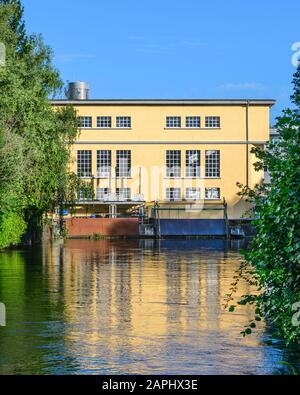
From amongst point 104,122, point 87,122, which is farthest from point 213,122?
point 87,122

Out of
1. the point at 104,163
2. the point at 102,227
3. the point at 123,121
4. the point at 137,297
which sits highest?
the point at 123,121

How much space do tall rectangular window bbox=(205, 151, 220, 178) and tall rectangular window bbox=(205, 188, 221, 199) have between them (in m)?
1.40

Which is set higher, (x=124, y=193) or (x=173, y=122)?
(x=173, y=122)

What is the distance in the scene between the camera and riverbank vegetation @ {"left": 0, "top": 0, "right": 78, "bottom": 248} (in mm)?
40719

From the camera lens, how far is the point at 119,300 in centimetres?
2380

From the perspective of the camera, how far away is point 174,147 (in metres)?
88.2

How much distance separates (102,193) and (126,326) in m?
68.6

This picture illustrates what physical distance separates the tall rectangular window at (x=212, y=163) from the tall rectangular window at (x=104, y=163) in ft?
29.9

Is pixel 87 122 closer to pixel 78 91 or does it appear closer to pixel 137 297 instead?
pixel 78 91

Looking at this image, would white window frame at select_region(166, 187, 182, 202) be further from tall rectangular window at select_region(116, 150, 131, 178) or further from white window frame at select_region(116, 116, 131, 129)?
white window frame at select_region(116, 116, 131, 129)

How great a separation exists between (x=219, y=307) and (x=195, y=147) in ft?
218

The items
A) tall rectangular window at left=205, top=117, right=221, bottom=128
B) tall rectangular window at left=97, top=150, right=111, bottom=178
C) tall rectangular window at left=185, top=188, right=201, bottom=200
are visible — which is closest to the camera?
tall rectangular window at left=97, top=150, right=111, bottom=178

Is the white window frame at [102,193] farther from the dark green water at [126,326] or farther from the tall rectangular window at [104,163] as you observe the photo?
the dark green water at [126,326]

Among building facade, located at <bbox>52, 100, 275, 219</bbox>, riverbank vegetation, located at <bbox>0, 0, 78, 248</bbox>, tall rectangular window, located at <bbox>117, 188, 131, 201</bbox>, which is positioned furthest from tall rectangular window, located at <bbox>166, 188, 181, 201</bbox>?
riverbank vegetation, located at <bbox>0, 0, 78, 248</bbox>
